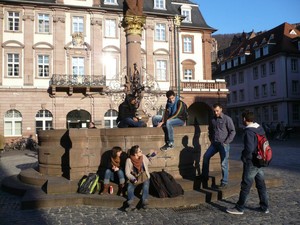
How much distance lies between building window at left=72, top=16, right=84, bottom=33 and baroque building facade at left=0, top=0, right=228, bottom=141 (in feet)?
0.21

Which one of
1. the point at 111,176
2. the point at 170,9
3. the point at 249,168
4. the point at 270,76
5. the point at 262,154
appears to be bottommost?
the point at 111,176

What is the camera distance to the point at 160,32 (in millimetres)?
36188

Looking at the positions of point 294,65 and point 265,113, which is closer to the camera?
point 294,65

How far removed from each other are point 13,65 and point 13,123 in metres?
5.19

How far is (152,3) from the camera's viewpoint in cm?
3684

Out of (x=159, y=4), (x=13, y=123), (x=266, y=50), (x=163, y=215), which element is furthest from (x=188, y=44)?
(x=163, y=215)


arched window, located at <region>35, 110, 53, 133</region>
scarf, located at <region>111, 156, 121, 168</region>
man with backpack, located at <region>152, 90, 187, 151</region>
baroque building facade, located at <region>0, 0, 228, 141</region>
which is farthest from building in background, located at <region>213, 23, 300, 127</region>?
scarf, located at <region>111, 156, 121, 168</region>

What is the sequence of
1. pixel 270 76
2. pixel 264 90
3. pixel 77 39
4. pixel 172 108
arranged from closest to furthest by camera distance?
pixel 172 108
pixel 77 39
pixel 270 76
pixel 264 90

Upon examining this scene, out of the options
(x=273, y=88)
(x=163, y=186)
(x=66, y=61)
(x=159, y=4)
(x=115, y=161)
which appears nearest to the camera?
(x=163, y=186)

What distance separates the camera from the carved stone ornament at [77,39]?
3262 cm

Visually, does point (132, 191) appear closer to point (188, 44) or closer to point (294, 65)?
point (188, 44)

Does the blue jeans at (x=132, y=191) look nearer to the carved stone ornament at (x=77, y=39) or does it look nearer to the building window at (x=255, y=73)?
the carved stone ornament at (x=77, y=39)

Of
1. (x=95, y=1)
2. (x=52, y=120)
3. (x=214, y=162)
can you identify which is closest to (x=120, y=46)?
(x=95, y=1)

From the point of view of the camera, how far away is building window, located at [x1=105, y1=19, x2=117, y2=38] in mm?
34037
